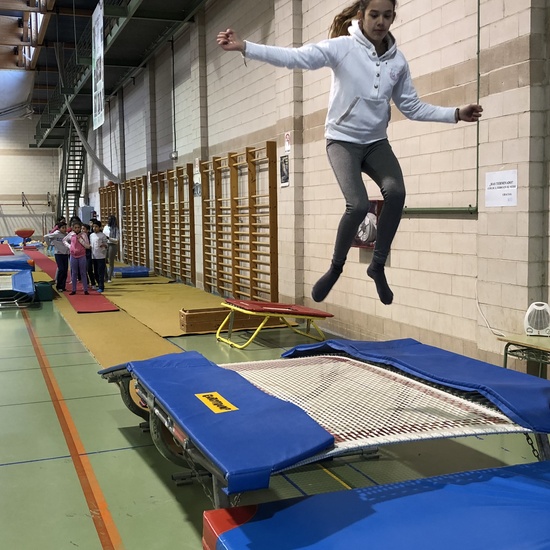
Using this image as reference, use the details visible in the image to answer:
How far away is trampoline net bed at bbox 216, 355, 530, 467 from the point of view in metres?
3.27

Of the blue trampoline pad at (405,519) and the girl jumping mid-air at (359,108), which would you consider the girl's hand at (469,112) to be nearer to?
the girl jumping mid-air at (359,108)

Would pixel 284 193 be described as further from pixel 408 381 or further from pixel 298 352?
pixel 408 381

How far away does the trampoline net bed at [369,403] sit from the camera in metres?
3.27

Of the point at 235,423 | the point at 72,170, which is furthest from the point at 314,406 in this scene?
the point at 72,170

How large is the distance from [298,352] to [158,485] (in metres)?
1.99

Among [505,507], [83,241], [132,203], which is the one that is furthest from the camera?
[132,203]

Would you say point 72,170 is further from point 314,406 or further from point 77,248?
point 314,406

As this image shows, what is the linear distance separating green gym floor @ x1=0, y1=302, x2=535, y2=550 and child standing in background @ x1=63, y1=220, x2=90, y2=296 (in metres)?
5.56

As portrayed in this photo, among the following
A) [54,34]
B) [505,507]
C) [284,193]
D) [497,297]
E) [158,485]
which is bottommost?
[158,485]

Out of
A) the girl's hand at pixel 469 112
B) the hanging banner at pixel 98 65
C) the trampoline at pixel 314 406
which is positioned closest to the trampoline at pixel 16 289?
the hanging banner at pixel 98 65

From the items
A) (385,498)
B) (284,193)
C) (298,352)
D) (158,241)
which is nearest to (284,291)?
(284,193)

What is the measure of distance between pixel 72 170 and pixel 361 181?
25.2 meters

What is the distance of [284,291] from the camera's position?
31.7 ft

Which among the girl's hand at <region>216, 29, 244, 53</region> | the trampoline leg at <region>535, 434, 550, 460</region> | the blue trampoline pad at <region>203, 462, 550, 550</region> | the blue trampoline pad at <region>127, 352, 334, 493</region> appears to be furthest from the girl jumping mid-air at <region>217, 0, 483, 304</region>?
the trampoline leg at <region>535, 434, 550, 460</region>
